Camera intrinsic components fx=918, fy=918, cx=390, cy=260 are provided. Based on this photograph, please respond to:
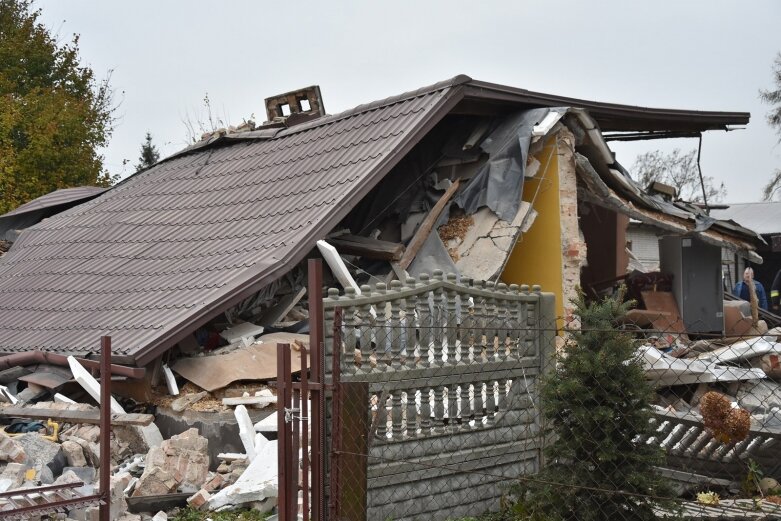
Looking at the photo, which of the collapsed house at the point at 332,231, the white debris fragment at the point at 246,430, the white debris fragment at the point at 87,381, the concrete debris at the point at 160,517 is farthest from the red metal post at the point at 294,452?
the white debris fragment at the point at 87,381

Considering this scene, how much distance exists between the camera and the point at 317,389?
565 cm

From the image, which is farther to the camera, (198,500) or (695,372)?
(695,372)

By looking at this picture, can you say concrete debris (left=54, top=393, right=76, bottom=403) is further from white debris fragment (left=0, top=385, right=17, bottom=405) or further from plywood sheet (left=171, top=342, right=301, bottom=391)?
plywood sheet (left=171, top=342, right=301, bottom=391)

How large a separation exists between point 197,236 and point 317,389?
6561mm

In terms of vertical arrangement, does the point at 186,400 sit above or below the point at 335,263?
below

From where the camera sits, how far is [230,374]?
923 cm

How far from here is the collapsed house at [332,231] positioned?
9.77m

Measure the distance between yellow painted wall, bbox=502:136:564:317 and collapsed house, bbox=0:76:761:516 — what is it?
2 centimetres

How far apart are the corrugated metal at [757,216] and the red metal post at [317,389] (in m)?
24.1

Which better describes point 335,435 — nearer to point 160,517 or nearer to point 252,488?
point 252,488

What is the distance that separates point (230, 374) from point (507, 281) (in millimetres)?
4496

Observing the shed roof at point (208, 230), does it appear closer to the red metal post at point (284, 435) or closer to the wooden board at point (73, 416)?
the wooden board at point (73, 416)

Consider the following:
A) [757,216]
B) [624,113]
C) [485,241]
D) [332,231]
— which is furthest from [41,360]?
[757,216]

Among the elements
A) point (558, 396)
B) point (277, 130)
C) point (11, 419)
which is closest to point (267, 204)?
point (277, 130)
